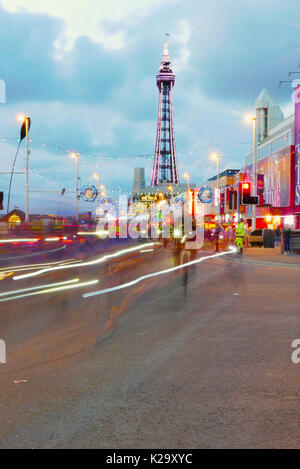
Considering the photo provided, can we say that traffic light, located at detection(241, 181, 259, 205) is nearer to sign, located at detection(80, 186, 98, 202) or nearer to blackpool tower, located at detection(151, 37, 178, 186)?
sign, located at detection(80, 186, 98, 202)

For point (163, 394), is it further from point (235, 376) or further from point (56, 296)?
point (56, 296)

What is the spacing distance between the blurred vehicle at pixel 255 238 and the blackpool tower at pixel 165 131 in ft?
427

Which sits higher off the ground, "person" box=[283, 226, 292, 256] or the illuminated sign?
the illuminated sign

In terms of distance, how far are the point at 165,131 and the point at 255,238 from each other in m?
136

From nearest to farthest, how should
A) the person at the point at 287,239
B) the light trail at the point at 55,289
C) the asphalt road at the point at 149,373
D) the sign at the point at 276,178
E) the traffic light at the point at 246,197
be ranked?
the asphalt road at the point at 149,373 < the light trail at the point at 55,289 < the traffic light at the point at 246,197 < the person at the point at 287,239 < the sign at the point at 276,178

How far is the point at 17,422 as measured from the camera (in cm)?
357

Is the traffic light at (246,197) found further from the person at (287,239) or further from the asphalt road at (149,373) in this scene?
the asphalt road at (149,373)

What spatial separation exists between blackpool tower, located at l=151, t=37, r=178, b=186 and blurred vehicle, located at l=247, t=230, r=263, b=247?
130295 millimetres

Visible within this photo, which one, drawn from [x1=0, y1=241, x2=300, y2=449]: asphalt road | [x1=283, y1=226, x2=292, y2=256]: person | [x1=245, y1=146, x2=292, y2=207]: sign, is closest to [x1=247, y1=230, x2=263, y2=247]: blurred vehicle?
[x1=283, y1=226, x2=292, y2=256]: person

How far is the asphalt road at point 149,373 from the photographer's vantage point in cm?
340

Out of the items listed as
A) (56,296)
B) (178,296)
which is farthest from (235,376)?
(56,296)

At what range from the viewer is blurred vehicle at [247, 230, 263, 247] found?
32.2 metres

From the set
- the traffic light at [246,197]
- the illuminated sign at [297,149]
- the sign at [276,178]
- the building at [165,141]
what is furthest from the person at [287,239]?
the building at [165,141]
